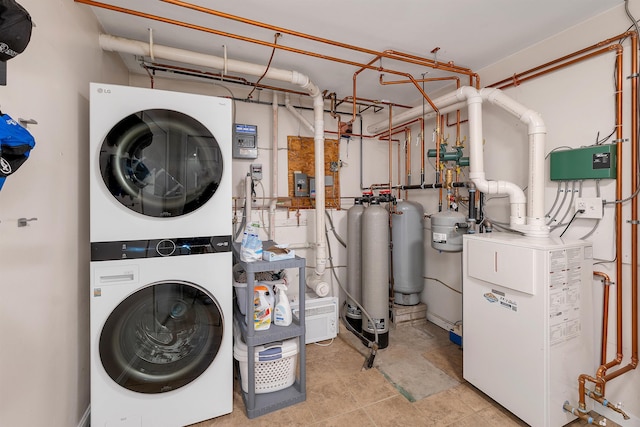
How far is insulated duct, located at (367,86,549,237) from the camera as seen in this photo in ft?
6.46

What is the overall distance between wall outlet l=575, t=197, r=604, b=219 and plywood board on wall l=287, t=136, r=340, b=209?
2139mm

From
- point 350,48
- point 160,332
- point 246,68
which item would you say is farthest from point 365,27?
point 160,332

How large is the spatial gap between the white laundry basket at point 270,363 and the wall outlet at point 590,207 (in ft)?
7.02

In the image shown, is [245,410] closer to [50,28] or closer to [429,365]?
[429,365]

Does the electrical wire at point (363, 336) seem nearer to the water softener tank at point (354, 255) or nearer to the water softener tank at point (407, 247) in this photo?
the water softener tank at point (354, 255)

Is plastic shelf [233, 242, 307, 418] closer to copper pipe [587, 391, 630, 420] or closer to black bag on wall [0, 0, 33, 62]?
black bag on wall [0, 0, 33, 62]

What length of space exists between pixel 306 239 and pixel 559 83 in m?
2.52

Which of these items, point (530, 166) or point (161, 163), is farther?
point (530, 166)

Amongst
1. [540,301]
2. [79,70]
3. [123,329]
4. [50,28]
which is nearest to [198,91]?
[79,70]

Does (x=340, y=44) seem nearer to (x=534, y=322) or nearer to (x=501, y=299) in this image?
(x=501, y=299)

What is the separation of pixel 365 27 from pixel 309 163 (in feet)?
5.18

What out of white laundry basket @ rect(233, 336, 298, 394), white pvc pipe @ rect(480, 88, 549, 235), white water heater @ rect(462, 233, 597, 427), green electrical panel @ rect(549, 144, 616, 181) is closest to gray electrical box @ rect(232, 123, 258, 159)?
white laundry basket @ rect(233, 336, 298, 394)

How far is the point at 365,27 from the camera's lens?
200cm

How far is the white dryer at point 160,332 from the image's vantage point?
5.26 feet
